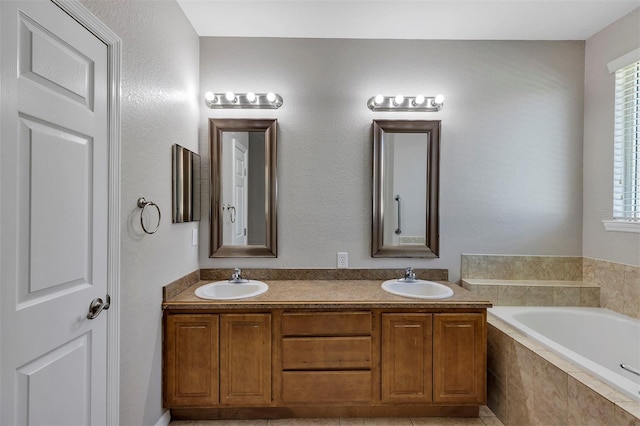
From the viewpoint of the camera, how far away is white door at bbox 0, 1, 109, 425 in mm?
962

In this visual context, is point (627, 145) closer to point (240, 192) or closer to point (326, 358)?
point (326, 358)

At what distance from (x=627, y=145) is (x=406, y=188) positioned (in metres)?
1.52

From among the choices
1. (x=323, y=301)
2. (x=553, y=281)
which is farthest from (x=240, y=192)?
(x=553, y=281)

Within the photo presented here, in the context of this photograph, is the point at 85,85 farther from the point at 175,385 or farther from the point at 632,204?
the point at 632,204

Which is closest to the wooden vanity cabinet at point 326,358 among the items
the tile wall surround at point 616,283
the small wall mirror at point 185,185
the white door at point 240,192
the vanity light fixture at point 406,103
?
the white door at point 240,192

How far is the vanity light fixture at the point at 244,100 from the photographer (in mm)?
2383

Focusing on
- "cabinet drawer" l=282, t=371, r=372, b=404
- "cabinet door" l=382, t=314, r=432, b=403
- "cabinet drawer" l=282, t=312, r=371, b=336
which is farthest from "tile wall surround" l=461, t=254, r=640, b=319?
"cabinet drawer" l=282, t=371, r=372, b=404

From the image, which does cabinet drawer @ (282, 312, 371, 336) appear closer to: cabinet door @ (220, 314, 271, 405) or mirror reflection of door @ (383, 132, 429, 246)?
cabinet door @ (220, 314, 271, 405)

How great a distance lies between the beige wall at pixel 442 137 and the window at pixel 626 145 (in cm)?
26

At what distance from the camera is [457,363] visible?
198cm

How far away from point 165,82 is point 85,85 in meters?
0.71

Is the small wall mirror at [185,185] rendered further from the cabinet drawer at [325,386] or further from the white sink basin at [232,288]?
the cabinet drawer at [325,386]

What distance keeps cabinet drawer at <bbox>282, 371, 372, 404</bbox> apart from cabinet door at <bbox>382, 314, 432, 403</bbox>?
5.6 inches

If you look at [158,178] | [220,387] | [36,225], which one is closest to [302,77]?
[158,178]
